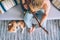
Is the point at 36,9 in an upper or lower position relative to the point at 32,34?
upper

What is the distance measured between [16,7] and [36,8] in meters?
0.17

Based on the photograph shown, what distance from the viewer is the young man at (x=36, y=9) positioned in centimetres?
114

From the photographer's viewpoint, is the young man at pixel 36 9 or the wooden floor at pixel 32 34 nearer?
the young man at pixel 36 9

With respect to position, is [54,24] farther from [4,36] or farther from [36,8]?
[4,36]

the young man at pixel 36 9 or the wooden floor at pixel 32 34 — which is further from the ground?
the young man at pixel 36 9

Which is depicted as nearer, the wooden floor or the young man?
the young man

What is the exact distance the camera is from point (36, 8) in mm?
1161

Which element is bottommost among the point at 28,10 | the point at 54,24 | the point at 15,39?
the point at 15,39

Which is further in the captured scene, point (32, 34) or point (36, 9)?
point (32, 34)

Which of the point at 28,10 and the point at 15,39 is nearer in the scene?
the point at 28,10

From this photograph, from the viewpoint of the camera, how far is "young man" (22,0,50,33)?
3.75 feet

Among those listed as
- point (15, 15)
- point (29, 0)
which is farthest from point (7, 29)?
point (29, 0)

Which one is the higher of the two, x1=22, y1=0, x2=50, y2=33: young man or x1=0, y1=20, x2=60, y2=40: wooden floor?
x1=22, y1=0, x2=50, y2=33: young man

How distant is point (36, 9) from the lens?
1.17 metres
